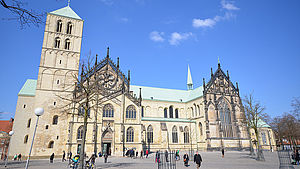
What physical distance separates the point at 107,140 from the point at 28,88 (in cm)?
1977

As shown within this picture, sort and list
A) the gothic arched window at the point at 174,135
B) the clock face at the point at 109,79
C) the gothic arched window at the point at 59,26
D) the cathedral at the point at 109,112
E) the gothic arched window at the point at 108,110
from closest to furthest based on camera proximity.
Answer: the cathedral at the point at 109,112 < the gothic arched window at the point at 108,110 < the clock face at the point at 109,79 < the gothic arched window at the point at 59,26 < the gothic arched window at the point at 174,135

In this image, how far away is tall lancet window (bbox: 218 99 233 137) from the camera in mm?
46906

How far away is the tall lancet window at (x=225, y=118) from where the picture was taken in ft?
154

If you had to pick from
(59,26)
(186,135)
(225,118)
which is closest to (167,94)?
(186,135)

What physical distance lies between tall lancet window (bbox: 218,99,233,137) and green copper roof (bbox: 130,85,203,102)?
5.97 m

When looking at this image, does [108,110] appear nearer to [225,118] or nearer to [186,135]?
[186,135]

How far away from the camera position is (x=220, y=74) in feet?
173

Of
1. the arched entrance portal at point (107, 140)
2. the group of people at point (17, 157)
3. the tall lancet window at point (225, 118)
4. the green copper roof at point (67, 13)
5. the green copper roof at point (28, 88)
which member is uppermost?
the green copper roof at point (67, 13)

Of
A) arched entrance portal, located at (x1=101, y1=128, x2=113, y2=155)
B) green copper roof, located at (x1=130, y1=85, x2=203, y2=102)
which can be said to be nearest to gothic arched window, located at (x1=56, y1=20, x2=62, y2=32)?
green copper roof, located at (x1=130, y1=85, x2=203, y2=102)

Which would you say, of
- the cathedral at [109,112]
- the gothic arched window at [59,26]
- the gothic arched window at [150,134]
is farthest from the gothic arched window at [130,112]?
the gothic arched window at [59,26]

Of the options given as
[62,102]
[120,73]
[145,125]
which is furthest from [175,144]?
[62,102]

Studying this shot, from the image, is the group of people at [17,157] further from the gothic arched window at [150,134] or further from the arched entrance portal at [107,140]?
the gothic arched window at [150,134]

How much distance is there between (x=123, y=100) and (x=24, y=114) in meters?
18.4

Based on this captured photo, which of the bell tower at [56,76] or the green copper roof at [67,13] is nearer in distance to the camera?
the bell tower at [56,76]
